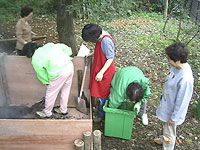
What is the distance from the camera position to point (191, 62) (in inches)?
213

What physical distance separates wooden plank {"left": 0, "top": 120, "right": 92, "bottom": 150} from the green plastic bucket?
1.82ft

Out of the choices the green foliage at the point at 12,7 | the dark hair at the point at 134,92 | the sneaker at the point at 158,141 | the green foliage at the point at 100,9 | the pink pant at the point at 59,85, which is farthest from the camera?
the green foliage at the point at 12,7

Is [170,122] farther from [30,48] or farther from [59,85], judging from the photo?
[30,48]

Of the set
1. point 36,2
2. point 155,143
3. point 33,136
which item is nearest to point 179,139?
point 155,143

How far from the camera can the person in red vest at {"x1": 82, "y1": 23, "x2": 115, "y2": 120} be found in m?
2.60

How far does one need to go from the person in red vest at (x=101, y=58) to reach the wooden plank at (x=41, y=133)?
2.52ft

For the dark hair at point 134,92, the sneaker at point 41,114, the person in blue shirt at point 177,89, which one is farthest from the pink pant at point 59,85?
the person in blue shirt at point 177,89

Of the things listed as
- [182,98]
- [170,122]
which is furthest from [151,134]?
[182,98]

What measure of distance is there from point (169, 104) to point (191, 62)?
3.45 metres

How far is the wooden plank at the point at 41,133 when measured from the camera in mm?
2342

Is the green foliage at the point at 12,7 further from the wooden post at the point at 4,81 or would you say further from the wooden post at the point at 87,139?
the wooden post at the point at 87,139

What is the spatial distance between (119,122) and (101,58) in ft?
3.24

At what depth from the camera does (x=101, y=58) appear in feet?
9.40

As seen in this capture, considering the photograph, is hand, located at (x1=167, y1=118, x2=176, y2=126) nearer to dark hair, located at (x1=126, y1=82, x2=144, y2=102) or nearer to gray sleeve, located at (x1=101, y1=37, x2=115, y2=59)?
dark hair, located at (x1=126, y1=82, x2=144, y2=102)
